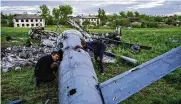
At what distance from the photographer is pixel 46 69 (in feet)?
39.6

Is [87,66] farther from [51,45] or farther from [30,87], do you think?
[51,45]

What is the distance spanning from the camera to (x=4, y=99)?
1080 cm

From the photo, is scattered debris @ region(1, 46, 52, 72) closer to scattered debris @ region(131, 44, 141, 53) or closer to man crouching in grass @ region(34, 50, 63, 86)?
man crouching in grass @ region(34, 50, 63, 86)

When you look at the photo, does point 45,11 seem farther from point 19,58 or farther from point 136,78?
point 136,78

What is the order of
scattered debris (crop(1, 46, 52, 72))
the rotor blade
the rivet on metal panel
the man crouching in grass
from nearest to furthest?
the rivet on metal panel < the rotor blade < the man crouching in grass < scattered debris (crop(1, 46, 52, 72))

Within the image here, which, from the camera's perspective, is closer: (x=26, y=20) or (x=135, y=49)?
(x=135, y=49)

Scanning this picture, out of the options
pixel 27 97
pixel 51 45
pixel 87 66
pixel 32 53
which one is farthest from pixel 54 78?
pixel 51 45

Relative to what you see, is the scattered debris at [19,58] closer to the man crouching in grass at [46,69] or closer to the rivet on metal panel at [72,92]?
the man crouching in grass at [46,69]

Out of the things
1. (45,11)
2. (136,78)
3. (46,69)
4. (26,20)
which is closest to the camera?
(136,78)

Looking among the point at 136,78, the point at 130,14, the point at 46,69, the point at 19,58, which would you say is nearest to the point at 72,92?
the point at 136,78

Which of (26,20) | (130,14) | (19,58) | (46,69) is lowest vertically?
(26,20)

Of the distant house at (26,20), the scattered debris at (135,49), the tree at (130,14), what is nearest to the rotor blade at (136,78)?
the scattered debris at (135,49)

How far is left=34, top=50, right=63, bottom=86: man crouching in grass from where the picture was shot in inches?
470

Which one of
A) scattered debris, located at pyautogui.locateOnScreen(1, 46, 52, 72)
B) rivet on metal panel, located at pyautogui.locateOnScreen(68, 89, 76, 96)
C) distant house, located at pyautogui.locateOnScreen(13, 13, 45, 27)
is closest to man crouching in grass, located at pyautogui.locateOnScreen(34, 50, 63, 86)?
scattered debris, located at pyautogui.locateOnScreen(1, 46, 52, 72)
